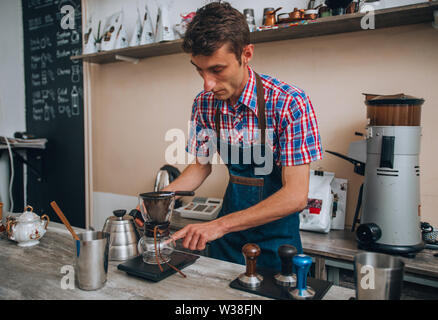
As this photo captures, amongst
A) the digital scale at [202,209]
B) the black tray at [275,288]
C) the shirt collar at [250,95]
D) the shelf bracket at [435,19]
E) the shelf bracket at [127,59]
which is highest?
the shelf bracket at [435,19]

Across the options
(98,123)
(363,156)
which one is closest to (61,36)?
(98,123)

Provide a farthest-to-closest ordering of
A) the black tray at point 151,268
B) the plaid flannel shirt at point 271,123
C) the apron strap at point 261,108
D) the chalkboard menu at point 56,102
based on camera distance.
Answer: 1. the chalkboard menu at point 56,102
2. the apron strap at point 261,108
3. the plaid flannel shirt at point 271,123
4. the black tray at point 151,268

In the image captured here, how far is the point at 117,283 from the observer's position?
3.50 feet

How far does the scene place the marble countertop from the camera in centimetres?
98

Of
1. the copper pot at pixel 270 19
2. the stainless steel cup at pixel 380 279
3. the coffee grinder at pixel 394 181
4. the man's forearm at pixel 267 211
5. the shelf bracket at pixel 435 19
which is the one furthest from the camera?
the copper pot at pixel 270 19

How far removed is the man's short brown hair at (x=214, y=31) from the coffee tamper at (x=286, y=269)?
2.36ft

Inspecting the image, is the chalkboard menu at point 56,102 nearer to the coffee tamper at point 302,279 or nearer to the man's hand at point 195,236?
the man's hand at point 195,236

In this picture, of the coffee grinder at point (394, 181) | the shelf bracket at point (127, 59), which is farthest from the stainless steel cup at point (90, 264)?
the shelf bracket at point (127, 59)

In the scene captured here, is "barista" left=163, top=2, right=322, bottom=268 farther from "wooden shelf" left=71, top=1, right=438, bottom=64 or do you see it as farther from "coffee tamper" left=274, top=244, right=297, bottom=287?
"wooden shelf" left=71, top=1, right=438, bottom=64

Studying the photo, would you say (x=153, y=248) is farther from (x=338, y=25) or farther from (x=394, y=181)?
(x=338, y=25)

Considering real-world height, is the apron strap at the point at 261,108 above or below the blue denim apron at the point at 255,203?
above

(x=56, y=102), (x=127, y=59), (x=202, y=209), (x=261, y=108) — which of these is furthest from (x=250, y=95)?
(x=56, y=102)

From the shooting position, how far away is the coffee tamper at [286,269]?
98cm

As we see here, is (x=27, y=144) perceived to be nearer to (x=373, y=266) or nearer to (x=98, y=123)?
(x=98, y=123)
